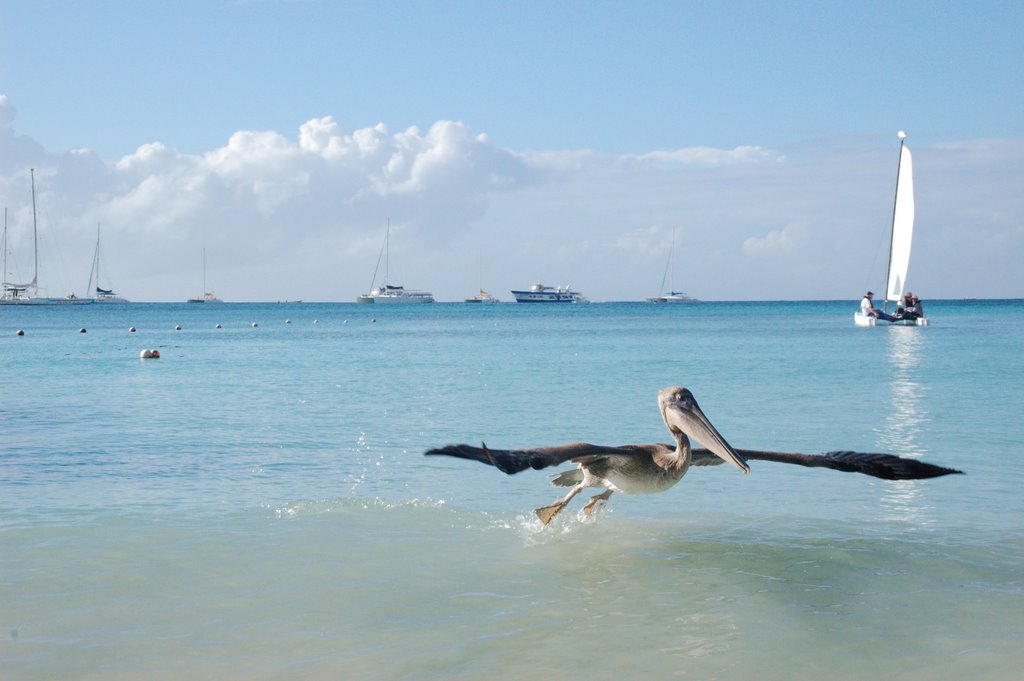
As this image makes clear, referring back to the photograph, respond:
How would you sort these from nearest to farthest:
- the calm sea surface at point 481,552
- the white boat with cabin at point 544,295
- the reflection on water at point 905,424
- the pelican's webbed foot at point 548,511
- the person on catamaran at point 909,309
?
the calm sea surface at point 481,552 → the pelican's webbed foot at point 548,511 → the reflection on water at point 905,424 → the person on catamaran at point 909,309 → the white boat with cabin at point 544,295

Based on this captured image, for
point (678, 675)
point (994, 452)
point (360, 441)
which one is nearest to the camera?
point (678, 675)

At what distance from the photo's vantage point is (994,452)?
1314 cm

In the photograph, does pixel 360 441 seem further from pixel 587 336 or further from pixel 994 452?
pixel 587 336

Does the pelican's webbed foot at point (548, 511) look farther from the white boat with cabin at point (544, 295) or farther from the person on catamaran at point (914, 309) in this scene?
the white boat with cabin at point (544, 295)

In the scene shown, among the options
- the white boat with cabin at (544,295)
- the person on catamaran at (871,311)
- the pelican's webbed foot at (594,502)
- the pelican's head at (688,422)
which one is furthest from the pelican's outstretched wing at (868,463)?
the white boat with cabin at (544,295)

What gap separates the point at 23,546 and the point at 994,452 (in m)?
11.3

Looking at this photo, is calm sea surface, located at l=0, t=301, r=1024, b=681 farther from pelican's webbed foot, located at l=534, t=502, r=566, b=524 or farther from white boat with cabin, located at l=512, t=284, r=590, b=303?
white boat with cabin, located at l=512, t=284, r=590, b=303

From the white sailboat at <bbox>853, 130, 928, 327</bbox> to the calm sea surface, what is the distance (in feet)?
119

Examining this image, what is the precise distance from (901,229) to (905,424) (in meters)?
40.0

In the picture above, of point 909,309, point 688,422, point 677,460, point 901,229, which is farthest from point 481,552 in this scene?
point 901,229

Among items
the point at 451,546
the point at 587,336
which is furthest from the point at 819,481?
the point at 587,336

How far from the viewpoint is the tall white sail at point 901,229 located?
52812 millimetres

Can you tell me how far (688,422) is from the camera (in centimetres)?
771

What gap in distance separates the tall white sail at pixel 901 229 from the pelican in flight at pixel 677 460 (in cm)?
4838
